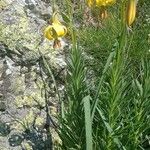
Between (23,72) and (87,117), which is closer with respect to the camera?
(87,117)

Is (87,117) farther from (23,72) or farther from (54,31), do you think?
(23,72)

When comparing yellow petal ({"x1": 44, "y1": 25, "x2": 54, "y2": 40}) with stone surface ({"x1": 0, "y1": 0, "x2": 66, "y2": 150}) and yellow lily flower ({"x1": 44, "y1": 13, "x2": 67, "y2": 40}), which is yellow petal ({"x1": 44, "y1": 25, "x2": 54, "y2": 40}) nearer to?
yellow lily flower ({"x1": 44, "y1": 13, "x2": 67, "y2": 40})

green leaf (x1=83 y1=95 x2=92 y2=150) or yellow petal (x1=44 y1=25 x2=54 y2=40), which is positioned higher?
yellow petal (x1=44 y1=25 x2=54 y2=40)

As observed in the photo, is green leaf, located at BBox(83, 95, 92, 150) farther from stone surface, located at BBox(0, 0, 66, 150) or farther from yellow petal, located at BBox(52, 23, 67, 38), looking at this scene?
stone surface, located at BBox(0, 0, 66, 150)

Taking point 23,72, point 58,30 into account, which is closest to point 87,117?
point 58,30

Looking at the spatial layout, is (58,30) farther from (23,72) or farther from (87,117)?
(23,72)

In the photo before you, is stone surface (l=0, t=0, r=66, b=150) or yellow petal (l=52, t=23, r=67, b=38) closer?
yellow petal (l=52, t=23, r=67, b=38)

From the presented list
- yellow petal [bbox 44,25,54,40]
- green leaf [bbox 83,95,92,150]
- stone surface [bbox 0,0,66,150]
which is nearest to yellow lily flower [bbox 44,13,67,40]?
yellow petal [bbox 44,25,54,40]

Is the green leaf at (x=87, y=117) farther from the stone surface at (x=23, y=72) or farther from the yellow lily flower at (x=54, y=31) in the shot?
the stone surface at (x=23, y=72)

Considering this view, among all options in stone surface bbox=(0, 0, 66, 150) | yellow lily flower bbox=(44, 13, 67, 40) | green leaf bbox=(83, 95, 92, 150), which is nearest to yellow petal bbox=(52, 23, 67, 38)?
yellow lily flower bbox=(44, 13, 67, 40)


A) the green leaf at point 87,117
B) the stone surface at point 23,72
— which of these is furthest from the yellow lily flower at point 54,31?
the stone surface at point 23,72

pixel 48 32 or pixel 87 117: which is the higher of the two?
pixel 48 32

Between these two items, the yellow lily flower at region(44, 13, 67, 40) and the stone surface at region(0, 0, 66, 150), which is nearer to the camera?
the yellow lily flower at region(44, 13, 67, 40)
